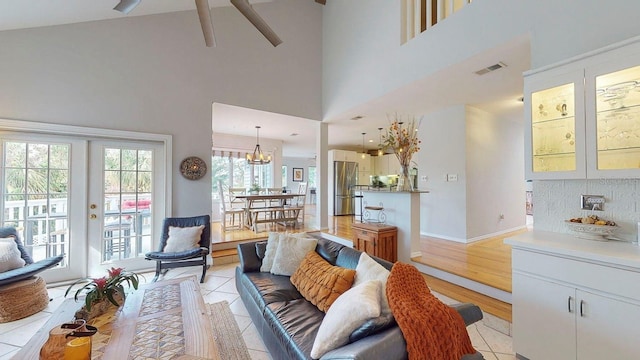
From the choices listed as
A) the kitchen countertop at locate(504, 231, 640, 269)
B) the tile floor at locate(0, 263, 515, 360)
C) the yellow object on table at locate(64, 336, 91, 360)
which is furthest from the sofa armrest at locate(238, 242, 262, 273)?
the kitchen countertop at locate(504, 231, 640, 269)

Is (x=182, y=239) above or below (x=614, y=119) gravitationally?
below

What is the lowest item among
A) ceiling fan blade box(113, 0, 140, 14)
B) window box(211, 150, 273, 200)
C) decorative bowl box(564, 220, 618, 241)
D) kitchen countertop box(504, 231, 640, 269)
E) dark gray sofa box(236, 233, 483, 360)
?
dark gray sofa box(236, 233, 483, 360)

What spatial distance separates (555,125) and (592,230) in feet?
2.72

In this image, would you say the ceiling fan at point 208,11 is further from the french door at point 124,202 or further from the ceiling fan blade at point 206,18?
the french door at point 124,202

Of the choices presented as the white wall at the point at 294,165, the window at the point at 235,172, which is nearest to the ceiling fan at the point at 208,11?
the window at the point at 235,172

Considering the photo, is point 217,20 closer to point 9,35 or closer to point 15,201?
point 9,35

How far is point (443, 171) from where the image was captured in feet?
15.6

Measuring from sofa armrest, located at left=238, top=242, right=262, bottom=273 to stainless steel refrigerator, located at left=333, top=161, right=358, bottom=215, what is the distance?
5236 mm

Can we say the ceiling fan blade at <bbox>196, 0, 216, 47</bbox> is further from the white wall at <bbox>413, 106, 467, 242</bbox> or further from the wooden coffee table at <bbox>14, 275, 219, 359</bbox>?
the white wall at <bbox>413, 106, 467, 242</bbox>

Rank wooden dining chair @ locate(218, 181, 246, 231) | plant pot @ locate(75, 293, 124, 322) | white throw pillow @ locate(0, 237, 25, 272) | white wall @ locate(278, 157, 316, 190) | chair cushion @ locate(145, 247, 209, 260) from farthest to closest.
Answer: white wall @ locate(278, 157, 316, 190) → wooden dining chair @ locate(218, 181, 246, 231) → chair cushion @ locate(145, 247, 209, 260) → white throw pillow @ locate(0, 237, 25, 272) → plant pot @ locate(75, 293, 124, 322)

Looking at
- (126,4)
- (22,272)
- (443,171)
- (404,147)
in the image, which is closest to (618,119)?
(404,147)

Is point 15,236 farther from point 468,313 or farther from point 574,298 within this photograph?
point 574,298

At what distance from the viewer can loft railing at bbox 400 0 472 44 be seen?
126 inches

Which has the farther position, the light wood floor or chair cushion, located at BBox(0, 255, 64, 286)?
the light wood floor
